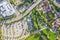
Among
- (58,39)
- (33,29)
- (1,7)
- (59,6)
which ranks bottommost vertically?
(58,39)

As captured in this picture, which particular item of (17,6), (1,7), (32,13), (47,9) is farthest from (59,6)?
(1,7)

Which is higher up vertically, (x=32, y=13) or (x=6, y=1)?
(x=6, y=1)

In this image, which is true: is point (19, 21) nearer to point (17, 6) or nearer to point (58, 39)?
point (17, 6)

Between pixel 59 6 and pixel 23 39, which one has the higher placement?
pixel 59 6

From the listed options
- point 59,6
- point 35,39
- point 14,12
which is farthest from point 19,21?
point 59,6

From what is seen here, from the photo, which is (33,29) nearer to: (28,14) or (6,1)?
(28,14)

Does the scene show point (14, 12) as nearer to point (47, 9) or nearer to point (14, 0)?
point (14, 0)
